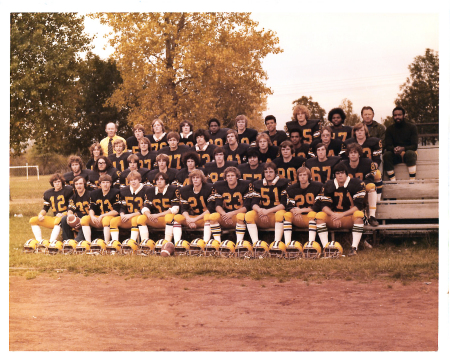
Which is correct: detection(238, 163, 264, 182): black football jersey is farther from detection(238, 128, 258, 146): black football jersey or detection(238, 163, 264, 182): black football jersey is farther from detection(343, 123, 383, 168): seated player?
detection(343, 123, 383, 168): seated player

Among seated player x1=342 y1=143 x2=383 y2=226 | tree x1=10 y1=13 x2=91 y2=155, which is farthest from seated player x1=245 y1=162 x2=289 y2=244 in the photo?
tree x1=10 y1=13 x2=91 y2=155

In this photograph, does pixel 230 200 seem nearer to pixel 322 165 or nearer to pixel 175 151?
pixel 175 151

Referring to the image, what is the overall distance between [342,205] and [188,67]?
310 cm

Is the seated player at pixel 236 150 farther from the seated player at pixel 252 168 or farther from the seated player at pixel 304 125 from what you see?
the seated player at pixel 304 125

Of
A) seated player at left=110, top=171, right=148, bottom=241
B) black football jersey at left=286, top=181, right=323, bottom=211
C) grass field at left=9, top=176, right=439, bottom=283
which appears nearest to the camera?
grass field at left=9, top=176, right=439, bottom=283

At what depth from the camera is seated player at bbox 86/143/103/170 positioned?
755cm

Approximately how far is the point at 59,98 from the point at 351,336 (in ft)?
19.6

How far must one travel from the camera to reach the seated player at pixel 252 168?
6.79 metres

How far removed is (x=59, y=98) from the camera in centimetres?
849

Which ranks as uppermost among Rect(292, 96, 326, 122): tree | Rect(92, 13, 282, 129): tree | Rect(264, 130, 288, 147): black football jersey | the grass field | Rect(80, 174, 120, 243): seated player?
Rect(92, 13, 282, 129): tree

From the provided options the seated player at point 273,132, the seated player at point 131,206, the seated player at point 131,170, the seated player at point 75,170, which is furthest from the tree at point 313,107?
the seated player at point 75,170

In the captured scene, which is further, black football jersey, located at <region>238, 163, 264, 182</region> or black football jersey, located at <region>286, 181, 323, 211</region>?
black football jersey, located at <region>238, 163, 264, 182</region>

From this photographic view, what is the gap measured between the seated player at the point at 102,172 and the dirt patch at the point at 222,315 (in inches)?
72.5

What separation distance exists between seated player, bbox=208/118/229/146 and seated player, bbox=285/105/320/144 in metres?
0.88
